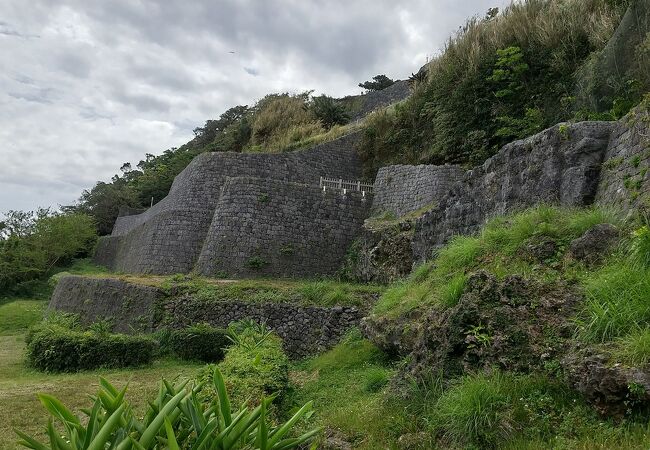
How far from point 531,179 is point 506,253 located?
2316 mm

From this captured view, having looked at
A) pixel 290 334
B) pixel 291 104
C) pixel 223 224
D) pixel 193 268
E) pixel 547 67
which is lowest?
pixel 290 334

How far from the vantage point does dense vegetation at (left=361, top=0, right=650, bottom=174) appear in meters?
11.9

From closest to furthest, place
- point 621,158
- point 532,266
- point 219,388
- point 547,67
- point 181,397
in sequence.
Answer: point 181,397 → point 219,388 → point 532,266 → point 621,158 → point 547,67

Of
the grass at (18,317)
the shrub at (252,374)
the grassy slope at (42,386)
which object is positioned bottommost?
the grass at (18,317)

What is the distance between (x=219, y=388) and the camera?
2.89 meters

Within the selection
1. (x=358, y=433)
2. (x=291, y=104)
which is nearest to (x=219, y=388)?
(x=358, y=433)

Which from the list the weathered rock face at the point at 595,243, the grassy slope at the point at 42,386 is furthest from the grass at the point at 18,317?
the weathered rock face at the point at 595,243

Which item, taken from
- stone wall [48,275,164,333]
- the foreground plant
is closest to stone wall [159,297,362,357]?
stone wall [48,275,164,333]

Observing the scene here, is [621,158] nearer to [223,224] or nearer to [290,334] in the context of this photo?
[290,334]

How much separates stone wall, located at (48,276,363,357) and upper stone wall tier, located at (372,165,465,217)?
19.0ft

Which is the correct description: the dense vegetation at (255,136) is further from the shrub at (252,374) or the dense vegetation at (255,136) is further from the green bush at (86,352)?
the shrub at (252,374)

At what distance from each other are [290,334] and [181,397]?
8.67 m

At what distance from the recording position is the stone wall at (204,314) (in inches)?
428

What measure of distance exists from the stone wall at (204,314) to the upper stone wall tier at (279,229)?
2762 mm
